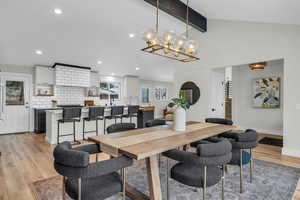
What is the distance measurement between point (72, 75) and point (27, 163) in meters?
3.90

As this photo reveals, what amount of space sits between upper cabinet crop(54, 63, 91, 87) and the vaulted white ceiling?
0.24m

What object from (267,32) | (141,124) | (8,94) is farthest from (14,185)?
(267,32)

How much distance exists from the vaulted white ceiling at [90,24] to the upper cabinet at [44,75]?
0.24m

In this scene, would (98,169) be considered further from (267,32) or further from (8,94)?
(8,94)

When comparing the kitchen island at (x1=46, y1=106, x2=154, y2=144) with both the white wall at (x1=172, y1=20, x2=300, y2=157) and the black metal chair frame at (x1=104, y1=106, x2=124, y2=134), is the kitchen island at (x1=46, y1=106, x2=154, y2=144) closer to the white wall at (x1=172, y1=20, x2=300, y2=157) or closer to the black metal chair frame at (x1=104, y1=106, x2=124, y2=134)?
the black metal chair frame at (x1=104, y1=106, x2=124, y2=134)

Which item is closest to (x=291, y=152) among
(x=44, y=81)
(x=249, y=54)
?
(x=249, y=54)

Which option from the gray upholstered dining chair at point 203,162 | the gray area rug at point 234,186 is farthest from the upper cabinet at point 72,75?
the gray upholstered dining chair at point 203,162

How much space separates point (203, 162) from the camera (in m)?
1.46

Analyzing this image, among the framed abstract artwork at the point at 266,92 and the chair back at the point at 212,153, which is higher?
the framed abstract artwork at the point at 266,92

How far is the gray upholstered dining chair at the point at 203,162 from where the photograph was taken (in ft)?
4.82

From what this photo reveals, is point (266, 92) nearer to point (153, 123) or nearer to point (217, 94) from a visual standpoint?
point (217, 94)

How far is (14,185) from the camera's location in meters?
2.37

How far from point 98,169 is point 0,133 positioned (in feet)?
21.0

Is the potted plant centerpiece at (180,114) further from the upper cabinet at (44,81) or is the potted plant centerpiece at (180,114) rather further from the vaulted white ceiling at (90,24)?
the upper cabinet at (44,81)
